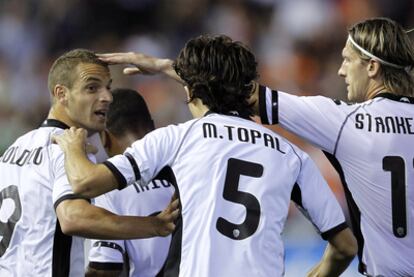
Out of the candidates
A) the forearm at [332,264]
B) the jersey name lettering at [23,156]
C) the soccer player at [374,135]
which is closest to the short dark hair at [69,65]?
the jersey name lettering at [23,156]

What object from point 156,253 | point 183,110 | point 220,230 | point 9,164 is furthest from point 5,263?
point 183,110

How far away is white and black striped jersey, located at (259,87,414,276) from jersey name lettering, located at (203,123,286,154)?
0.52 m

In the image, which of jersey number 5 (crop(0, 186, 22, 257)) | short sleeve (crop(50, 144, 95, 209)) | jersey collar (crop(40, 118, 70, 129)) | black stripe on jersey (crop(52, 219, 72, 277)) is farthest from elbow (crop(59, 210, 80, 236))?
jersey collar (crop(40, 118, 70, 129))

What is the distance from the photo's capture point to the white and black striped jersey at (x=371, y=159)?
4727mm

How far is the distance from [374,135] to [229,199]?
3.20 ft

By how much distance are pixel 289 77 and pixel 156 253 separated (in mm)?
5586

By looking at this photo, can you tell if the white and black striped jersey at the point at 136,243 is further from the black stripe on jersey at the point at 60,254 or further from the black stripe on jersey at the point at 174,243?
the black stripe on jersey at the point at 174,243

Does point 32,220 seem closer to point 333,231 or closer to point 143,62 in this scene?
point 143,62

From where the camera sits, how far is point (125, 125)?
595 cm

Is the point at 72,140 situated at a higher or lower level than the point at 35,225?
higher

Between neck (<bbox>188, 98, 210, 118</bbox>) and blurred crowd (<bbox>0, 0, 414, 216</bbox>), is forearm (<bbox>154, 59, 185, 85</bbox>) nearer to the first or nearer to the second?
neck (<bbox>188, 98, 210, 118</bbox>)

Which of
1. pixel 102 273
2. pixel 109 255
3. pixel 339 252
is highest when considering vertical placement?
pixel 339 252

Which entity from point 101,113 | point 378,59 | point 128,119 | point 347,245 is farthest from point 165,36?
point 347,245

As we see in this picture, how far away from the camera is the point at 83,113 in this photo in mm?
5324
